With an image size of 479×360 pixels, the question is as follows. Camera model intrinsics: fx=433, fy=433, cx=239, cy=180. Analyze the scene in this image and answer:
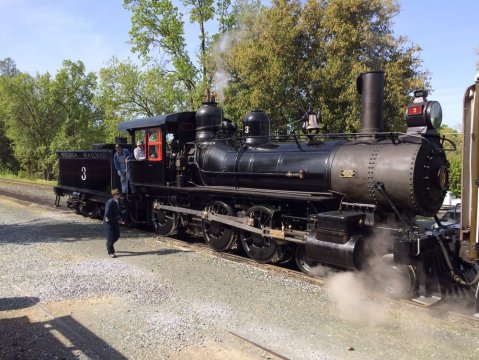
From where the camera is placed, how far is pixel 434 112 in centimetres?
629

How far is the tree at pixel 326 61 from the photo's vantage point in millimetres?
16281

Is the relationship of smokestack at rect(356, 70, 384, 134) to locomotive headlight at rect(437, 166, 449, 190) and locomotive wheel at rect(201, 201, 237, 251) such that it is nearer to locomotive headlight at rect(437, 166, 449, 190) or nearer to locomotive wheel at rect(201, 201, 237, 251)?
locomotive headlight at rect(437, 166, 449, 190)

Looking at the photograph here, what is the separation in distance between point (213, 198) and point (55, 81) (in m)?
37.7

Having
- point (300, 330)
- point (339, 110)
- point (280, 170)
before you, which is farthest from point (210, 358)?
point (339, 110)

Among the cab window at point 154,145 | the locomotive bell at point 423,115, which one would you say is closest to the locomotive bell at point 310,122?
the locomotive bell at point 423,115

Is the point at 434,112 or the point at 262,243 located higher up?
the point at 434,112

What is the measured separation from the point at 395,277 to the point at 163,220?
6.39 m

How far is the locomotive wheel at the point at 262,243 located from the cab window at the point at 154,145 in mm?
3387

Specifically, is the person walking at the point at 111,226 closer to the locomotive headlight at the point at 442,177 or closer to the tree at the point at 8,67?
the locomotive headlight at the point at 442,177

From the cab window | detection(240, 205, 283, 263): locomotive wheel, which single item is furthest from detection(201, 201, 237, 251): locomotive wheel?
the cab window

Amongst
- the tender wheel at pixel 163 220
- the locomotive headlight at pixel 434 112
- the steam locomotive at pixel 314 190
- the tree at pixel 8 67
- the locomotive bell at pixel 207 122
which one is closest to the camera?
the steam locomotive at pixel 314 190

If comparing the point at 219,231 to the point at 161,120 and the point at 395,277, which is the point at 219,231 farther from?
the point at 395,277

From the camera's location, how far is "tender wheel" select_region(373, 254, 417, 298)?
5.82m

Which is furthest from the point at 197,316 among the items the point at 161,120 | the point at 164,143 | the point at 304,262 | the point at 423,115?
the point at 161,120
